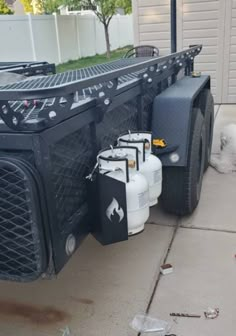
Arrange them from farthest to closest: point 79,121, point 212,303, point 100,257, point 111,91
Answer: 1. point 100,257
2. point 212,303
3. point 111,91
4. point 79,121

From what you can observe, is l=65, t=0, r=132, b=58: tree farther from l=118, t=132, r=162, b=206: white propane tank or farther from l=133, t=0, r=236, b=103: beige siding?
l=118, t=132, r=162, b=206: white propane tank

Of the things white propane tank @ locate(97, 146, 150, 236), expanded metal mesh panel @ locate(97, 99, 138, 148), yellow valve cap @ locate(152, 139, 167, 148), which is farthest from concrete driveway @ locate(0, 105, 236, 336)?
expanded metal mesh panel @ locate(97, 99, 138, 148)

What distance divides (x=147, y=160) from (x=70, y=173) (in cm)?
57

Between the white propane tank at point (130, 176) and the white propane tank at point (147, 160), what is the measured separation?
0.38ft

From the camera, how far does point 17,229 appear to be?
4.72 ft

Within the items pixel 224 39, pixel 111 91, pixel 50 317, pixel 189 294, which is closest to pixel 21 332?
pixel 50 317

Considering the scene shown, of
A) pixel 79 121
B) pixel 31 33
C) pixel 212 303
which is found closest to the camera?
pixel 79 121

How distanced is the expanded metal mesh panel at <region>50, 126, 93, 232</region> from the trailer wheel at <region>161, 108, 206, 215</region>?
88 cm

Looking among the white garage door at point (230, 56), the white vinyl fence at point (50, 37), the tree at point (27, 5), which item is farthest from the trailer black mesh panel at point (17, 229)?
the tree at point (27, 5)

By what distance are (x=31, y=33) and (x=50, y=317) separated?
1207 centimetres

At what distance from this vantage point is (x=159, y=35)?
7184 millimetres

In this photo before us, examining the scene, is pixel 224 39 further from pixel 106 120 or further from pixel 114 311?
pixel 114 311

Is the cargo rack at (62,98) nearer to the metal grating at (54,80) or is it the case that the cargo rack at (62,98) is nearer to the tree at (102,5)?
the metal grating at (54,80)

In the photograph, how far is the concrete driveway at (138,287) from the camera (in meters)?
1.88
